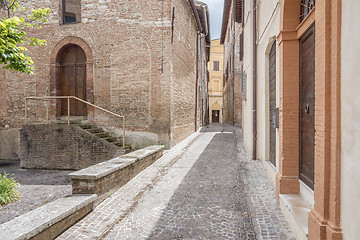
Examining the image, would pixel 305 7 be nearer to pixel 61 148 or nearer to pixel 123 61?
pixel 123 61

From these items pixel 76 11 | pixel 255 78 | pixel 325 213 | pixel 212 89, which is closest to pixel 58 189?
pixel 325 213

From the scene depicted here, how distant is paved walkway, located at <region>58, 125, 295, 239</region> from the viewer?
284 cm

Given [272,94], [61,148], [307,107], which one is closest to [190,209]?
[307,107]

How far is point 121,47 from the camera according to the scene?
8992 mm

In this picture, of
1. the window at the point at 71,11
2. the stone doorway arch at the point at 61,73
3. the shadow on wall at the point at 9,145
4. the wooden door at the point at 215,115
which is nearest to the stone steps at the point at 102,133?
the stone doorway arch at the point at 61,73

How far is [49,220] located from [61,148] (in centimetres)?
617

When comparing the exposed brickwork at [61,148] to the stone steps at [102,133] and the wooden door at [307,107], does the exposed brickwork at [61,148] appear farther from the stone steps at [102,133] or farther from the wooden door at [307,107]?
the wooden door at [307,107]

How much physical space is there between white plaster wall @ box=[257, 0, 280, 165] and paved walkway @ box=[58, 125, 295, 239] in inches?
38.7

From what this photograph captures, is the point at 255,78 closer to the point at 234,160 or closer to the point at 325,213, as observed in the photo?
the point at 234,160

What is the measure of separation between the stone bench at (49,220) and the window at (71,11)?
893 centimetres

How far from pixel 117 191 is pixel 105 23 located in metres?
7.28

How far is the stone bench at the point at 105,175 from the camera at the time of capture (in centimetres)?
370
